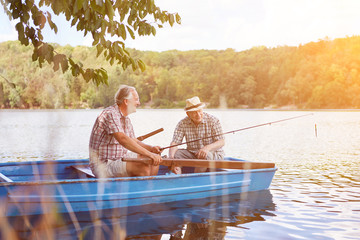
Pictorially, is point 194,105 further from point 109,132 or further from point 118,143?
point 109,132

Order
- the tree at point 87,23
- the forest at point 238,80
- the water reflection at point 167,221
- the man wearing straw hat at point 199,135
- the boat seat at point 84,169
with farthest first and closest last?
the forest at point 238,80 < the man wearing straw hat at point 199,135 < the boat seat at point 84,169 < the water reflection at point 167,221 < the tree at point 87,23

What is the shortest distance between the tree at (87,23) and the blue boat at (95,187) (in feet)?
4.41

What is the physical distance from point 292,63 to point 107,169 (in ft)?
270

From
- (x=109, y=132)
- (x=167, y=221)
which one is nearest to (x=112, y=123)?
(x=109, y=132)

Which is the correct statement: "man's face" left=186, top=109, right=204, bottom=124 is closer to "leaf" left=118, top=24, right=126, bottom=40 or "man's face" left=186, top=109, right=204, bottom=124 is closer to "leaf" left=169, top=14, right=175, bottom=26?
"leaf" left=169, top=14, right=175, bottom=26

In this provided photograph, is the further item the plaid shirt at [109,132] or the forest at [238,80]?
the forest at [238,80]

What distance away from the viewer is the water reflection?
197 inches

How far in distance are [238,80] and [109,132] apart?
7630 centimetres

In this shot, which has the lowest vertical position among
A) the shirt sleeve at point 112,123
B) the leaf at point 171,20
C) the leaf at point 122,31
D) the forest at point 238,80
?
the shirt sleeve at point 112,123

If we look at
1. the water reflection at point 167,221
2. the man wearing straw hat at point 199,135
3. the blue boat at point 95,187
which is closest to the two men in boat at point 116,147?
the blue boat at point 95,187

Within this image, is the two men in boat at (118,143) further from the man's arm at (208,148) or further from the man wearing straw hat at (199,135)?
the man wearing straw hat at (199,135)

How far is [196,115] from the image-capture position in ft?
21.6

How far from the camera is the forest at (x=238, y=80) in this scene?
218 feet

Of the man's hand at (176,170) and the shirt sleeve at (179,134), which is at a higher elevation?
the shirt sleeve at (179,134)
